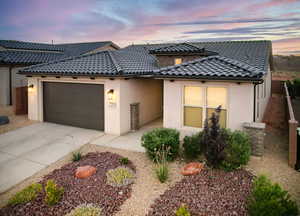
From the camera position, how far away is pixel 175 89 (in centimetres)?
942

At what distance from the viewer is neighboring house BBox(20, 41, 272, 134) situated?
8484 millimetres

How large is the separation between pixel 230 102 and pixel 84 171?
18.0ft

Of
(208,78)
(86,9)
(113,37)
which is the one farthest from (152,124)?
(113,37)

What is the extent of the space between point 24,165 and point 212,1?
49.9 ft

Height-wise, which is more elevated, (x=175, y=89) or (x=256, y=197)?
(x=175, y=89)

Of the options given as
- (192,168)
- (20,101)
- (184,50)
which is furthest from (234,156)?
(20,101)

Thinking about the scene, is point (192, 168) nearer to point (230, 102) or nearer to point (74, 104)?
point (230, 102)

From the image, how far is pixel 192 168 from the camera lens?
6.84 metres

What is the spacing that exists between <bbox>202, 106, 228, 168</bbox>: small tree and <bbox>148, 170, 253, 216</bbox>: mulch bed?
1.38ft

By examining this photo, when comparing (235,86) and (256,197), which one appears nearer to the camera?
(256,197)

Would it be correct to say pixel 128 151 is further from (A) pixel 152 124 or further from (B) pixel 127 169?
(A) pixel 152 124

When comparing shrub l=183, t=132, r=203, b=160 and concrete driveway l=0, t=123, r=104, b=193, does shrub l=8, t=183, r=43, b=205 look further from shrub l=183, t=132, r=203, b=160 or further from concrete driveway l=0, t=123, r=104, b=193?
shrub l=183, t=132, r=203, b=160

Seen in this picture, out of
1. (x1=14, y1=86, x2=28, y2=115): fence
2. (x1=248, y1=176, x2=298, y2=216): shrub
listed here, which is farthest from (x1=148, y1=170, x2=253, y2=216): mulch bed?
Answer: (x1=14, y1=86, x2=28, y2=115): fence

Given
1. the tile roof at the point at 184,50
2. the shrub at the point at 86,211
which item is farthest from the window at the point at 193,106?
the shrub at the point at 86,211
